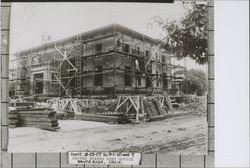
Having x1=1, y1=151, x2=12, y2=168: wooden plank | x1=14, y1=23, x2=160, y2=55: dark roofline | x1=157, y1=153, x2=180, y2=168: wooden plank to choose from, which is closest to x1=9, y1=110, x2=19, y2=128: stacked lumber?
x1=1, y1=151, x2=12, y2=168: wooden plank

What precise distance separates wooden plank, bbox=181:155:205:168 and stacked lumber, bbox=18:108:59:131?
54 cm

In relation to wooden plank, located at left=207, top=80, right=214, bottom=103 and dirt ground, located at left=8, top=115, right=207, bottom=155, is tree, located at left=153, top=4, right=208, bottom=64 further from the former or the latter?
dirt ground, located at left=8, top=115, right=207, bottom=155

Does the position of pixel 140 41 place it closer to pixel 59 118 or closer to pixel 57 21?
pixel 57 21

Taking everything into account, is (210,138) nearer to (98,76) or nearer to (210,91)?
(210,91)

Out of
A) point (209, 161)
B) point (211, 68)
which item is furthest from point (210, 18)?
point (209, 161)

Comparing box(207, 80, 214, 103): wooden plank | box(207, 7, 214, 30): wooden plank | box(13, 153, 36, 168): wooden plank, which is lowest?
box(13, 153, 36, 168): wooden plank

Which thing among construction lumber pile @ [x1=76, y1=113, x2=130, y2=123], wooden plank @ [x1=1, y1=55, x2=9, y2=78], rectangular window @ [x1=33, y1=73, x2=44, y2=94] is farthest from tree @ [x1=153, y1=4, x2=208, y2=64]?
wooden plank @ [x1=1, y1=55, x2=9, y2=78]

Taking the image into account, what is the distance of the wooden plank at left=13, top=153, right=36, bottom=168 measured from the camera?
1.27m

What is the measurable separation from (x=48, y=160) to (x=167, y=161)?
0.49 meters

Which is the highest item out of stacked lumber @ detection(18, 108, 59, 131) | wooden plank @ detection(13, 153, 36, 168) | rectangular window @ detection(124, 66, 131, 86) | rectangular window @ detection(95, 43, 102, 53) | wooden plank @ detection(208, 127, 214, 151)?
rectangular window @ detection(95, 43, 102, 53)

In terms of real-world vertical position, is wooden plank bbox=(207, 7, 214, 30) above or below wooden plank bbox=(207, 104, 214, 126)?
above

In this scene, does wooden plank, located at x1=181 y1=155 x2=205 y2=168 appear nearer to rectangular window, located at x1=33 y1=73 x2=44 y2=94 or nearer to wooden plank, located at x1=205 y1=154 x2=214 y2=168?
wooden plank, located at x1=205 y1=154 x2=214 y2=168

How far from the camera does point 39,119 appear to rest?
1312 mm

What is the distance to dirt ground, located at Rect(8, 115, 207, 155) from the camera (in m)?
1.27
